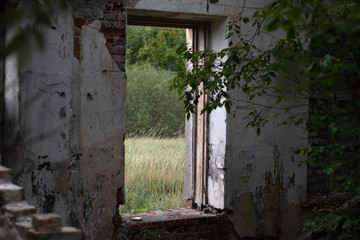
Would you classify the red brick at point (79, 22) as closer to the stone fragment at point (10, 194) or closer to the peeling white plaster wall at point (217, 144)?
the peeling white plaster wall at point (217, 144)

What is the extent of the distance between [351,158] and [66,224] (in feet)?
7.51

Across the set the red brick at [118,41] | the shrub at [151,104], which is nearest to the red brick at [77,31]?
the red brick at [118,41]

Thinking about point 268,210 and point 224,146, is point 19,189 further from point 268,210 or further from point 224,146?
point 268,210

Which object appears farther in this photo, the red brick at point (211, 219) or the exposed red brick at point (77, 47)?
the red brick at point (211, 219)

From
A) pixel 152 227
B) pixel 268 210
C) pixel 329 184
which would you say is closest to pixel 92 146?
pixel 152 227

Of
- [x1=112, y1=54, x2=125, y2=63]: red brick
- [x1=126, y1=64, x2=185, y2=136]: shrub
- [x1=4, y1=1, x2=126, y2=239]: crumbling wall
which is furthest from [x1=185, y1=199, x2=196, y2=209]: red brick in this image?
[x1=126, y1=64, x2=185, y2=136]: shrub

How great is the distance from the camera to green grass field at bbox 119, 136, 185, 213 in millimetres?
5855

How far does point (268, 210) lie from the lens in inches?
191

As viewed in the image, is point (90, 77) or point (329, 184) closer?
point (90, 77)

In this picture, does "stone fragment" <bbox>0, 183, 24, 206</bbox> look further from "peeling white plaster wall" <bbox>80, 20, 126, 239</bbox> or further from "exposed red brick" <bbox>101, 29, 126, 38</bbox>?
"exposed red brick" <bbox>101, 29, 126, 38</bbox>

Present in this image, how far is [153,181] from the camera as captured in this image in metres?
6.61

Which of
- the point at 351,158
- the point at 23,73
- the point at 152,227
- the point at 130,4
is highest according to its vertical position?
the point at 130,4

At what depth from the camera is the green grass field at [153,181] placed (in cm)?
586

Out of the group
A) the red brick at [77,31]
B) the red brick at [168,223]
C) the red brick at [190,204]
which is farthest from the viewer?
the red brick at [190,204]
